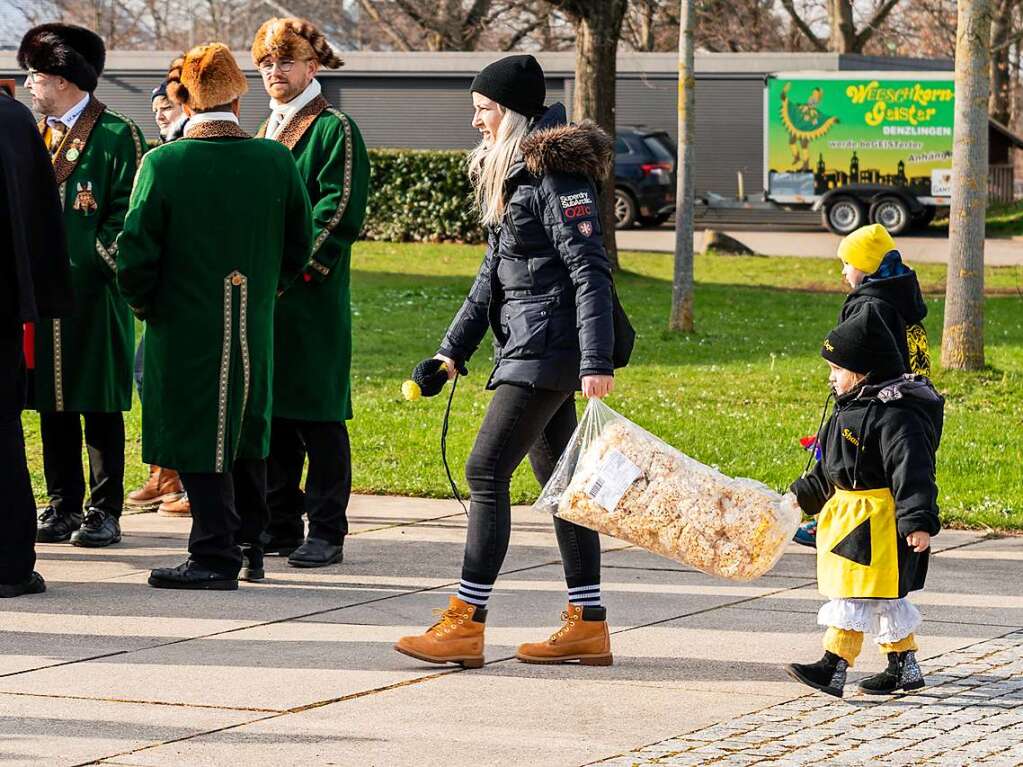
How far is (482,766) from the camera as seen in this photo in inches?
171

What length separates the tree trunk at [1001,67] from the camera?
39.1m

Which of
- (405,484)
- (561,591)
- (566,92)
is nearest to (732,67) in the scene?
(566,92)

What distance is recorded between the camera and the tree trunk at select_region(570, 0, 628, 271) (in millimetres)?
20094

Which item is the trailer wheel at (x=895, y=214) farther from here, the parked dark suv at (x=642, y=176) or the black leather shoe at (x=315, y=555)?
the black leather shoe at (x=315, y=555)

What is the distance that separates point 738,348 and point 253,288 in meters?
8.93

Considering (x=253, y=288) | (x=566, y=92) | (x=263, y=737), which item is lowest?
(x=263, y=737)

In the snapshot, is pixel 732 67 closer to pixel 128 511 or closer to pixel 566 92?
pixel 566 92

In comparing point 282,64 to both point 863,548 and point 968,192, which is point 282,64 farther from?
point 968,192

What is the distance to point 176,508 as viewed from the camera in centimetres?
818

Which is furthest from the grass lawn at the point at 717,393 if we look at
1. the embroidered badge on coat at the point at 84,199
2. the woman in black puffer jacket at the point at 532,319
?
the woman in black puffer jacket at the point at 532,319

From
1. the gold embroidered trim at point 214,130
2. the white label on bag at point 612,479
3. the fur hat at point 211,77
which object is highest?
the fur hat at point 211,77

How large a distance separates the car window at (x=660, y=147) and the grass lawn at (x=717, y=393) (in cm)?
848

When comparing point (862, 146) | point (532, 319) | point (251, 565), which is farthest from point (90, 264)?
point (862, 146)

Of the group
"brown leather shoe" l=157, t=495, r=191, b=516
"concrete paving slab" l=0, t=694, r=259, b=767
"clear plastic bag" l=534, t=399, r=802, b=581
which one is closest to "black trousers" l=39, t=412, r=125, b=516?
"brown leather shoe" l=157, t=495, r=191, b=516
